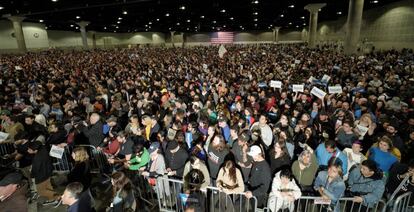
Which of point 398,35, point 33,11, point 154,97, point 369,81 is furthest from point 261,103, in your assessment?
point 33,11

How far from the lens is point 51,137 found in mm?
6660

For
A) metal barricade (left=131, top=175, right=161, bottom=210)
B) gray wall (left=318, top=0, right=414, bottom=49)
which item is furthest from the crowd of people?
gray wall (left=318, top=0, right=414, bottom=49)

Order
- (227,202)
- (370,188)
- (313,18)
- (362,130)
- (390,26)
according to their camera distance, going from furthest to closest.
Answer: (313,18) → (390,26) → (362,130) → (227,202) → (370,188)

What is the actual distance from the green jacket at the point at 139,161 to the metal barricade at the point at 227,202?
5.03 ft

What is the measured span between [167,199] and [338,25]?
5258 cm

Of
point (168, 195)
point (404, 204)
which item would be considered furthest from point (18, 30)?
point (404, 204)

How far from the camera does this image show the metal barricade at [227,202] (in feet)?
15.7

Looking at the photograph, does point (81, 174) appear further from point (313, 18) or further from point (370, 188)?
point (313, 18)

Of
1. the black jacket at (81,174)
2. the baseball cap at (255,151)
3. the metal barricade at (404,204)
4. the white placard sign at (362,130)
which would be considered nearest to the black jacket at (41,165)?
the black jacket at (81,174)

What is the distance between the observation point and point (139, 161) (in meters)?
5.64

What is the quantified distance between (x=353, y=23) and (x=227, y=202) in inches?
971

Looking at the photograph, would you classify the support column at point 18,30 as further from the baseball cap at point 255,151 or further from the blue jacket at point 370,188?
the blue jacket at point 370,188

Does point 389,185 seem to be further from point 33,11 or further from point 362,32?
point 362,32

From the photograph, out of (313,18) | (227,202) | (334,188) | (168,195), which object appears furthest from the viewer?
(313,18)
